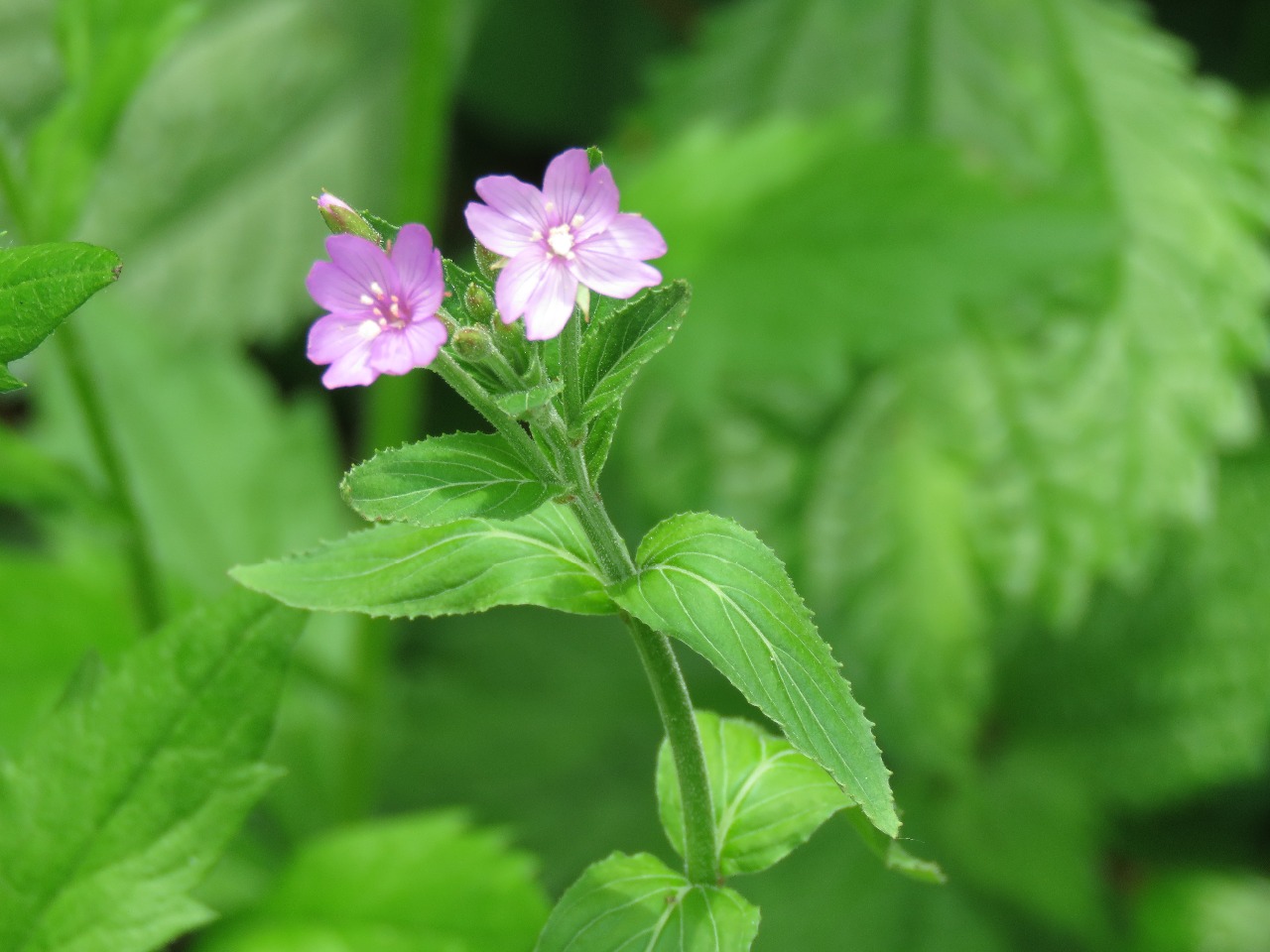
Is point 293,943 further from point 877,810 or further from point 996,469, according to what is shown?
point 996,469

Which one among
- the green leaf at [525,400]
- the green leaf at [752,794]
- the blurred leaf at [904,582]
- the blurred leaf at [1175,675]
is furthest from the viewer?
the blurred leaf at [1175,675]

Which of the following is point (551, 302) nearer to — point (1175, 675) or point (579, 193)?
point (579, 193)

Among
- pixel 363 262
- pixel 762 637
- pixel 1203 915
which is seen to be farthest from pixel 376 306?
pixel 1203 915

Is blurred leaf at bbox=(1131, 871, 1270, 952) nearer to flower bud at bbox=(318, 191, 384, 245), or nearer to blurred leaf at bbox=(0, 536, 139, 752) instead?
blurred leaf at bbox=(0, 536, 139, 752)

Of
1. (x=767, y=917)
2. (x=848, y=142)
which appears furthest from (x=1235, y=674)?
(x=848, y=142)

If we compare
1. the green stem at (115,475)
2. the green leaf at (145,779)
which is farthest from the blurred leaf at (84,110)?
the green leaf at (145,779)

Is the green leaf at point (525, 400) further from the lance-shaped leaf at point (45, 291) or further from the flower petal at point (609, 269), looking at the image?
the lance-shaped leaf at point (45, 291)

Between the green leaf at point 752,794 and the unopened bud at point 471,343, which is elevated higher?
the unopened bud at point 471,343
